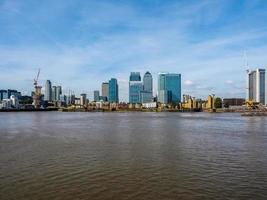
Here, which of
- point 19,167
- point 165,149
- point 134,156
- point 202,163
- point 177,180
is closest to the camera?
point 177,180

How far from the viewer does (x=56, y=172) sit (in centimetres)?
1831

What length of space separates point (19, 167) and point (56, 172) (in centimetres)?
277

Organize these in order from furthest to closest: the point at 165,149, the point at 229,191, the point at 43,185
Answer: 1. the point at 165,149
2. the point at 43,185
3. the point at 229,191

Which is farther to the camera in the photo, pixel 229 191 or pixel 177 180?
pixel 177 180

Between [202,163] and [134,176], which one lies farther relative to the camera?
[202,163]

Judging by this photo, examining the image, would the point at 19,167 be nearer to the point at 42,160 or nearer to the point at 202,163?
the point at 42,160

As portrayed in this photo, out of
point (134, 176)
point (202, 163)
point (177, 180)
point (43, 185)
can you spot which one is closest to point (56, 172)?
point (43, 185)

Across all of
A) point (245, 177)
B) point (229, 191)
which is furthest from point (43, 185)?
point (245, 177)

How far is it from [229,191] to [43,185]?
7854mm

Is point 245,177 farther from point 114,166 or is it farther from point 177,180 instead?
point 114,166

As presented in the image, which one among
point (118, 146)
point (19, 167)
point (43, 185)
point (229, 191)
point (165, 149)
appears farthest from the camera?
point (118, 146)

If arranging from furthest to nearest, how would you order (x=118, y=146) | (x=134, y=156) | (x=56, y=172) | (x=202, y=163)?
(x=118, y=146) < (x=134, y=156) < (x=202, y=163) < (x=56, y=172)

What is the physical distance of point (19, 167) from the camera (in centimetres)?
1978

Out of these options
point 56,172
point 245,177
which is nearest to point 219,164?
point 245,177
